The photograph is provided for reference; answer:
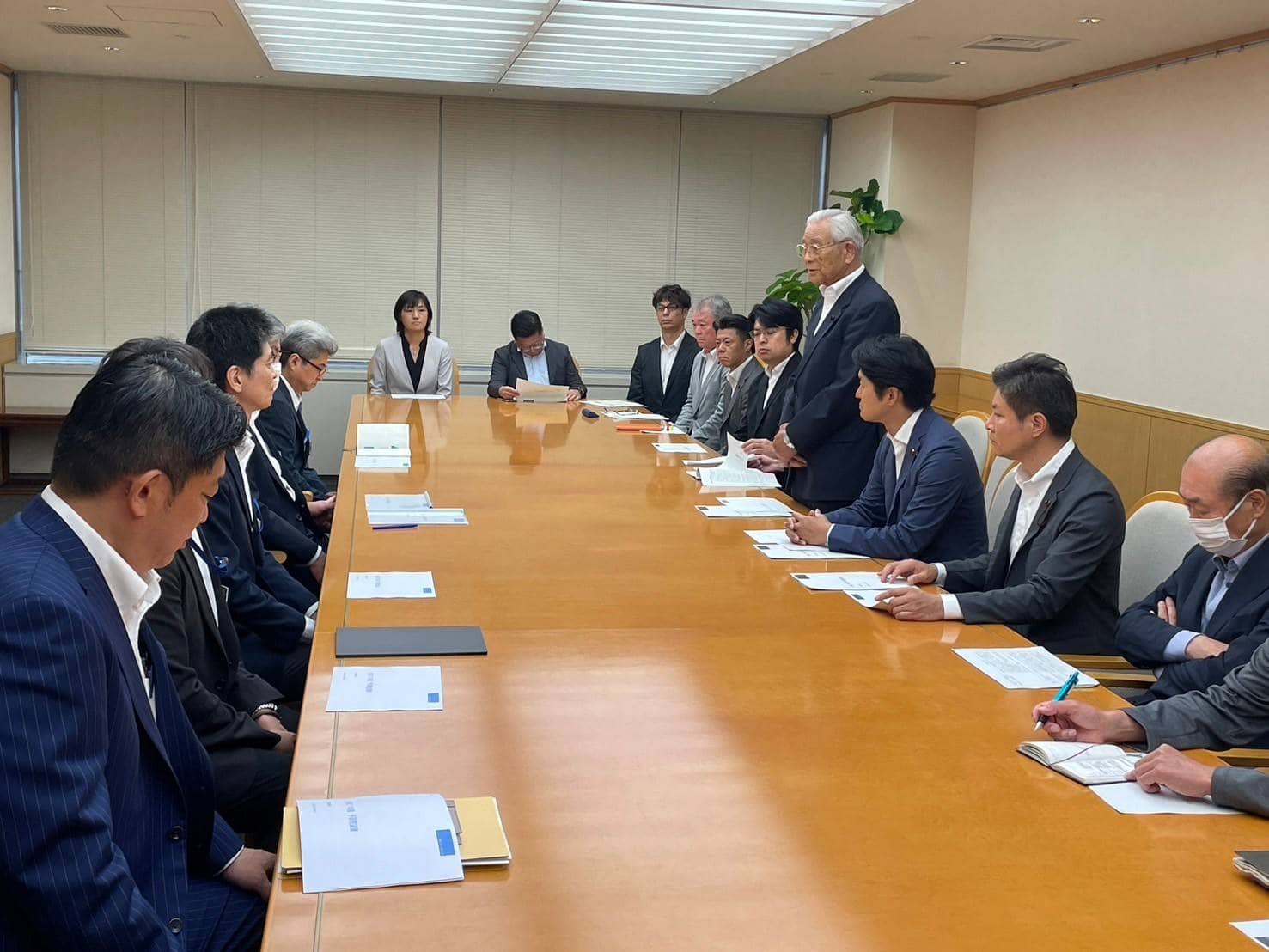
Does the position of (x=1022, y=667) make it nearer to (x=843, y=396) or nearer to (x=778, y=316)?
(x=843, y=396)

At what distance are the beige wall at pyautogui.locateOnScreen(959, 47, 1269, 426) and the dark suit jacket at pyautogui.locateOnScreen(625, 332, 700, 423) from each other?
85.2 inches

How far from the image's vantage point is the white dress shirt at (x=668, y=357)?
773 cm

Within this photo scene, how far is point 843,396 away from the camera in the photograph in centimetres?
489

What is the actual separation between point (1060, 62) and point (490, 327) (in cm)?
458

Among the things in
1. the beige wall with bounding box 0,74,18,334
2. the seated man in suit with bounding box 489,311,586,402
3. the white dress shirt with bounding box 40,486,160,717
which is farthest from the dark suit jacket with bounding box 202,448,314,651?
the beige wall with bounding box 0,74,18,334

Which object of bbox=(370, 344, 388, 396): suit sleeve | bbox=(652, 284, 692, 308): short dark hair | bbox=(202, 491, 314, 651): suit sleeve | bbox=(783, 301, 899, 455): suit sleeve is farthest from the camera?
bbox=(370, 344, 388, 396): suit sleeve

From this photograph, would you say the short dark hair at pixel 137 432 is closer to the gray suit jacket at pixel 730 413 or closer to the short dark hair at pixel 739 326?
the gray suit jacket at pixel 730 413

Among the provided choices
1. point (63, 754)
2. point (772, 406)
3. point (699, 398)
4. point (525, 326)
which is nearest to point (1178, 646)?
point (63, 754)

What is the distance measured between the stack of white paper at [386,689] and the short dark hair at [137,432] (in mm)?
652

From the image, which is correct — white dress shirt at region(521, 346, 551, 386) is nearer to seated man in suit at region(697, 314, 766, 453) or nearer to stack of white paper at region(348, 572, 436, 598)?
seated man in suit at region(697, 314, 766, 453)

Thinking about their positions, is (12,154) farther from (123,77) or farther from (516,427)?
(516,427)

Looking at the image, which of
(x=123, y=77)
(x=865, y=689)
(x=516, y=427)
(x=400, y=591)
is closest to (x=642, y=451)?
(x=516, y=427)

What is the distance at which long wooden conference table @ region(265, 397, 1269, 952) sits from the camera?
1565mm

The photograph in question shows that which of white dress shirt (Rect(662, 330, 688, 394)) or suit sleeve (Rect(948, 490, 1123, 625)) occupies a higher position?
white dress shirt (Rect(662, 330, 688, 394))
